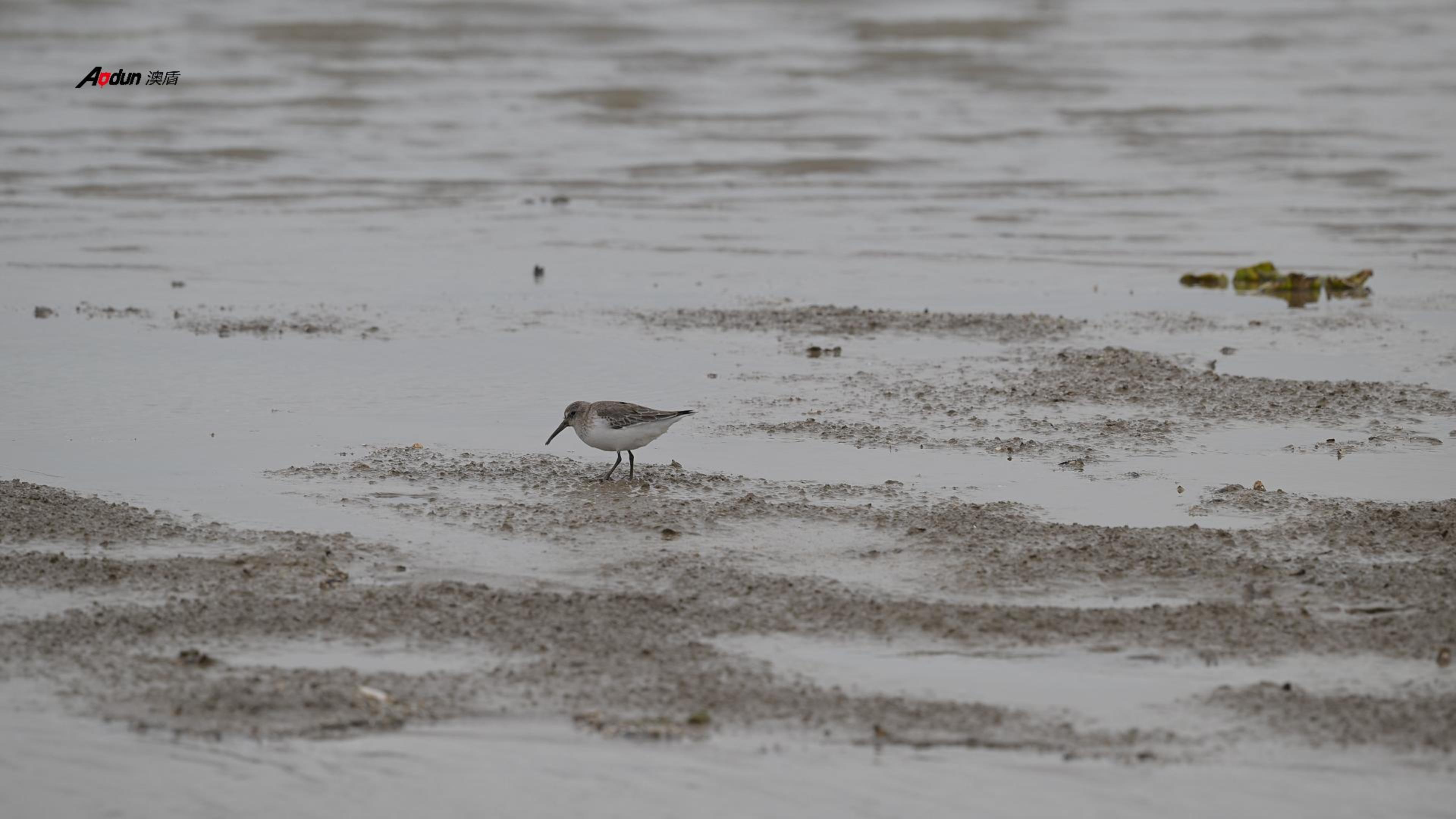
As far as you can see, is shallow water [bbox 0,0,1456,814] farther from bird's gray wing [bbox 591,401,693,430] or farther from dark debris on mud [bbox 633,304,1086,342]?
bird's gray wing [bbox 591,401,693,430]

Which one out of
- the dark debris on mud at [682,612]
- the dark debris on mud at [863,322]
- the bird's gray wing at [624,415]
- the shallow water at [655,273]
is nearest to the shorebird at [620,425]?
the bird's gray wing at [624,415]

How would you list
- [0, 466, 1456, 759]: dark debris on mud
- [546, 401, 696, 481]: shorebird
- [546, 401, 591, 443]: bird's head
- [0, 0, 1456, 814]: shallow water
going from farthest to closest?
[546, 401, 591, 443]: bird's head
[546, 401, 696, 481]: shorebird
[0, 466, 1456, 759]: dark debris on mud
[0, 0, 1456, 814]: shallow water

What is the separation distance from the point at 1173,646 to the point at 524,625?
8.76 feet

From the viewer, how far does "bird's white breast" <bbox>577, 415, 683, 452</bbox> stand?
9938mm

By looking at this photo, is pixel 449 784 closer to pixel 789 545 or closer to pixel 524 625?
pixel 524 625

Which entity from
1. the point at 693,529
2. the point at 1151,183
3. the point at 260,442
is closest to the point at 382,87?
A: the point at 1151,183

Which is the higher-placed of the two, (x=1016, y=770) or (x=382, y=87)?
(x=382, y=87)

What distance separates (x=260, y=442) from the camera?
10.7m

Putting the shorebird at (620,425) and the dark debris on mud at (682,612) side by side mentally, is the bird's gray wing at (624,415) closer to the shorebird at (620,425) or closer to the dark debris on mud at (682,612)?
the shorebird at (620,425)

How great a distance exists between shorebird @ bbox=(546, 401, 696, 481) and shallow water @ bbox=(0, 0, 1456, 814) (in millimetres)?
526

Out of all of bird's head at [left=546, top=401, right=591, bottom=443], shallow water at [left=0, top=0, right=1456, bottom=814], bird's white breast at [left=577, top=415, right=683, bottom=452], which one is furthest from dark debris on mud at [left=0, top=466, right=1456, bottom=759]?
bird's head at [left=546, top=401, right=591, bottom=443]

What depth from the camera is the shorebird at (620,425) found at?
991 centimetres

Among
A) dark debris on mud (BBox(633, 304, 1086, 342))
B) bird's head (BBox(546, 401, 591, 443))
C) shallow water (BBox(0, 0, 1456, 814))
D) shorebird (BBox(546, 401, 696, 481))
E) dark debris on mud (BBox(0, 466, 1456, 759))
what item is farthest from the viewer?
dark debris on mud (BBox(633, 304, 1086, 342))

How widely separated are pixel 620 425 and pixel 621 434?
0.18ft
